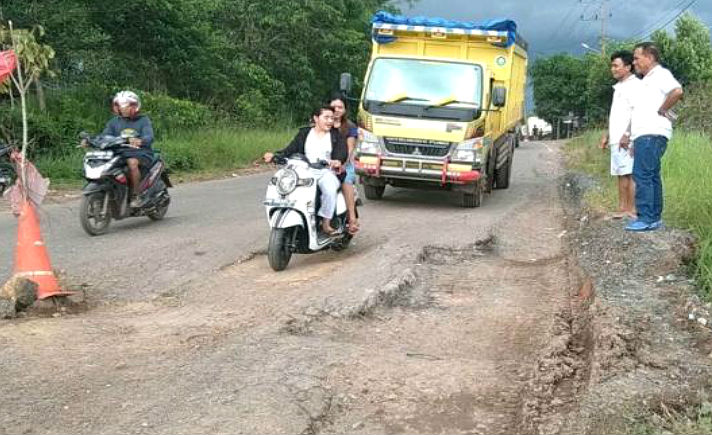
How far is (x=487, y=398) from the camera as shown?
4.06 metres

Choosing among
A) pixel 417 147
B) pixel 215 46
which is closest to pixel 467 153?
pixel 417 147

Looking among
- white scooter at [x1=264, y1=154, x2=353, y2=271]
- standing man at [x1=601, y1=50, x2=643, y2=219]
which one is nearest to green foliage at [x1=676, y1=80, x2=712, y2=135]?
standing man at [x1=601, y1=50, x2=643, y2=219]

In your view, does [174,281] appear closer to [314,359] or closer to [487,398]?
[314,359]

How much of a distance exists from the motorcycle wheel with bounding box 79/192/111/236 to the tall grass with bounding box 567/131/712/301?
611cm

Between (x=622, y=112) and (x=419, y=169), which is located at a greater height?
(x=622, y=112)

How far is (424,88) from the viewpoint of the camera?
38.0 feet

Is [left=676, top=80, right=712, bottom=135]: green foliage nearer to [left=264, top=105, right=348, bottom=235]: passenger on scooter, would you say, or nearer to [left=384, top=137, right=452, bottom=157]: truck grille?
[left=384, top=137, right=452, bottom=157]: truck grille

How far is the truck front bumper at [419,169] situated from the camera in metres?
11.0

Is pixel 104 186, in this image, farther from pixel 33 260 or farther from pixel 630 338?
pixel 630 338

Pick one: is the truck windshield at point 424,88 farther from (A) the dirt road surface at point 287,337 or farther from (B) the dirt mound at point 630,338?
(B) the dirt mound at point 630,338

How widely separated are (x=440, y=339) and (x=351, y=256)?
2685 mm

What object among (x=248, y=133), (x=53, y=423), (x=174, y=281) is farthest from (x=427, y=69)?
(x=248, y=133)

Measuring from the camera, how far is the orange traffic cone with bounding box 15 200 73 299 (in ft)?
18.3

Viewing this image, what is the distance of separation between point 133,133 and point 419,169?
13.8 feet
